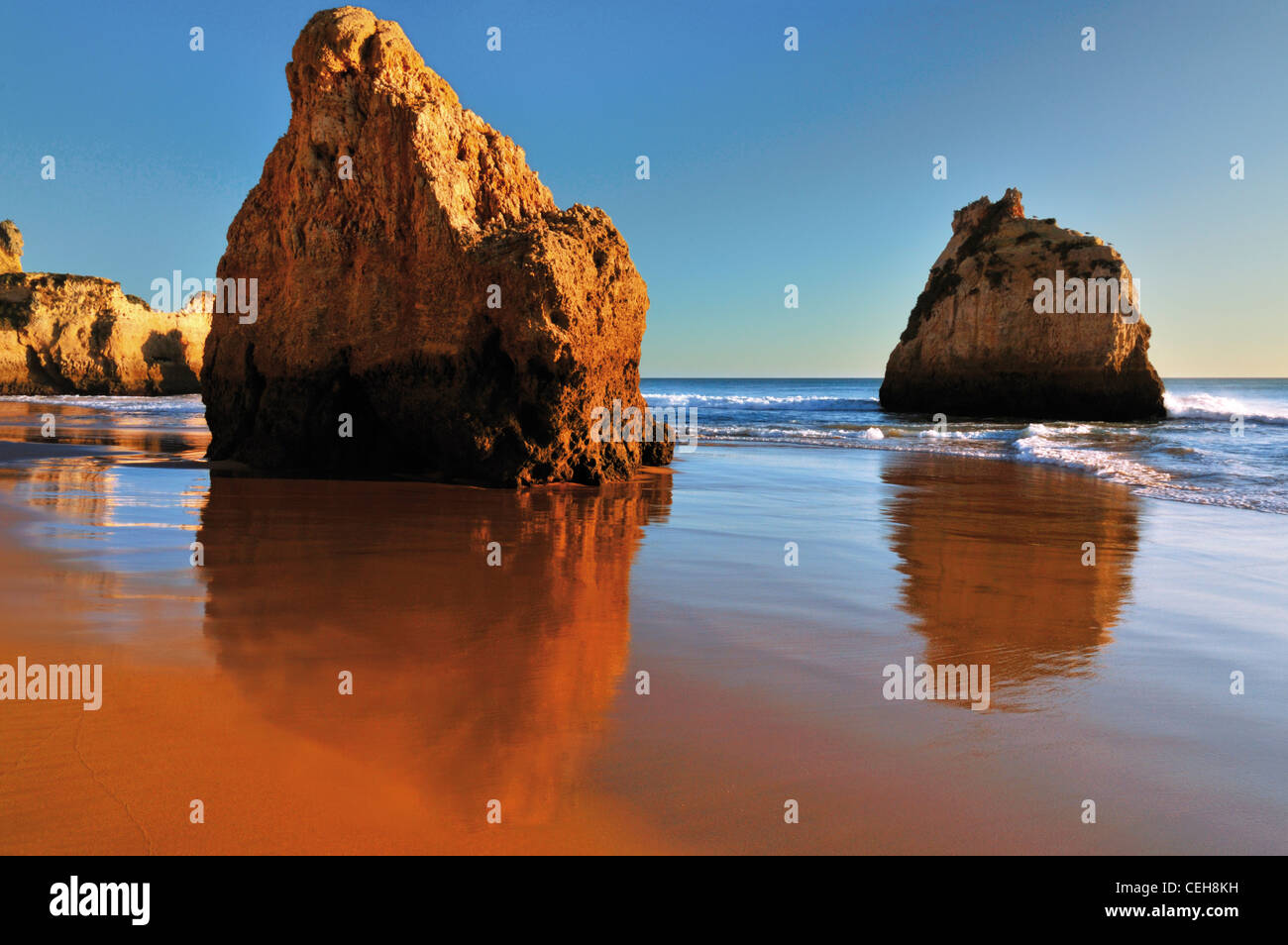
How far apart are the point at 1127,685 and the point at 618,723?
7.82 feet

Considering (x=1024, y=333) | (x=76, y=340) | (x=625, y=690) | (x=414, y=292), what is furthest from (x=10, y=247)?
(x=625, y=690)

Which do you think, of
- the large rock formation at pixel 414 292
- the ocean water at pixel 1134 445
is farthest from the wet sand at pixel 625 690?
the ocean water at pixel 1134 445

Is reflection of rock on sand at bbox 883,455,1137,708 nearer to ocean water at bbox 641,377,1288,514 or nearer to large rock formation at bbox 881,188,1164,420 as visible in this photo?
ocean water at bbox 641,377,1288,514

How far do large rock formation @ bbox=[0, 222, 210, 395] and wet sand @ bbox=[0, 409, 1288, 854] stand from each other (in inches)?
1869

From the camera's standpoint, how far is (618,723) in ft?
9.87

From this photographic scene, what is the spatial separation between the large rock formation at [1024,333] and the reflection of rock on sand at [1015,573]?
76.5 feet

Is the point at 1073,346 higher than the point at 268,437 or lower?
higher

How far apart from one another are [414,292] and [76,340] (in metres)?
46.7

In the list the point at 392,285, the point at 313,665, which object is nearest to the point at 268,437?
the point at 392,285

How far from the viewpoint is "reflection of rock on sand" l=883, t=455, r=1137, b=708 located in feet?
13.0

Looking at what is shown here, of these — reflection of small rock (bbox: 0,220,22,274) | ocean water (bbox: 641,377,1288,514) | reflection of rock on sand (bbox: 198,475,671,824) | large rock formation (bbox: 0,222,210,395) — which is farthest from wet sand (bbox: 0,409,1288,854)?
reflection of small rock (bbox: 0,220,22,274)

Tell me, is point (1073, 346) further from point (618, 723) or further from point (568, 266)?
point (618, 723)

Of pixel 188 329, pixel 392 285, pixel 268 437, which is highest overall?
pixel 188 329

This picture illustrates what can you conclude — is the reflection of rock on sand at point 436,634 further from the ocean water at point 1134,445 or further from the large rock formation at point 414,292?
the ocean water at point 1134,445
